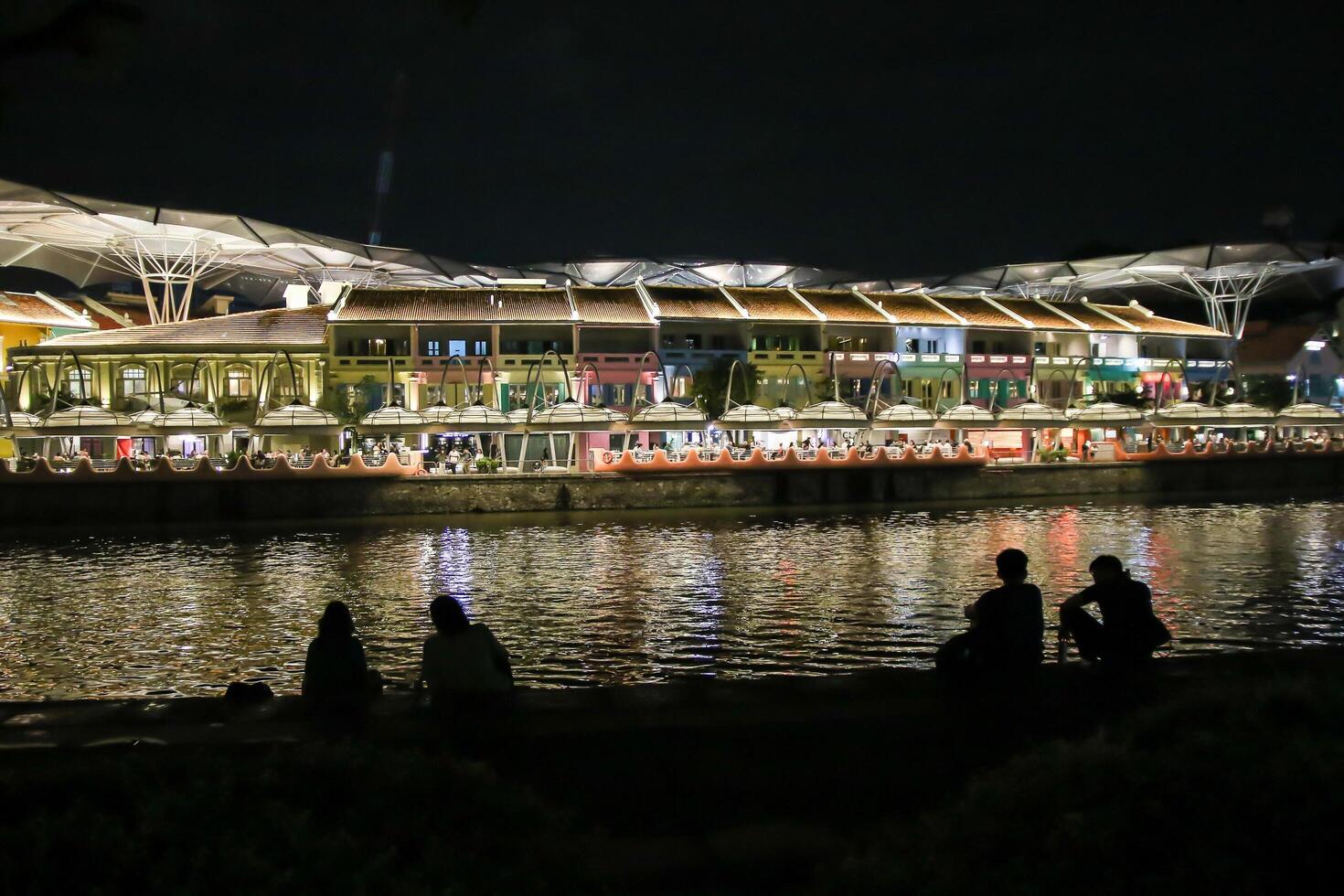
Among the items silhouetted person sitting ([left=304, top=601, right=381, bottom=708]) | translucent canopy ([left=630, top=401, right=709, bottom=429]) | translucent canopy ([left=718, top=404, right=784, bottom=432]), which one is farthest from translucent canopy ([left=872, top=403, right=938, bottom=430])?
silhouetted person sitting ([left=304, top=601, right=381, bottom=708])

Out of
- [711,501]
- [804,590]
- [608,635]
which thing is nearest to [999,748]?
[608,635]

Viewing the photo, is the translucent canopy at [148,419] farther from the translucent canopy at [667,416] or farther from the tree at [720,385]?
the tree at [720,385]

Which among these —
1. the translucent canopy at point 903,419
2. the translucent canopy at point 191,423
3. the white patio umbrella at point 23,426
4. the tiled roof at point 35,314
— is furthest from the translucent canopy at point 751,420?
the tiled roof at point 35,314

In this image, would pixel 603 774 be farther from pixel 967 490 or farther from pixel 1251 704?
pixel 967 490

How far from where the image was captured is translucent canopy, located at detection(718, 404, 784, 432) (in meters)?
47.5

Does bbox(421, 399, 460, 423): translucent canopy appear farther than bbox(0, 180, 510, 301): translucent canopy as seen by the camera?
No

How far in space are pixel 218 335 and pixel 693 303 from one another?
24.5 metres

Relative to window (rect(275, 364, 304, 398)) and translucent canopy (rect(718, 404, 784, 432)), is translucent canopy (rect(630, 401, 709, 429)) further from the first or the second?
window (rect(275, 364, 304, 398))

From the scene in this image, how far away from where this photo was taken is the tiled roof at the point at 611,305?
55.2m

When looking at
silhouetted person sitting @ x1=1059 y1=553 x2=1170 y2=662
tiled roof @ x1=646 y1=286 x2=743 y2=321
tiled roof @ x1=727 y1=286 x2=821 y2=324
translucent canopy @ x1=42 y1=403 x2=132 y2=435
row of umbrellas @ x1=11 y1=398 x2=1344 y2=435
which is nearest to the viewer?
silhouetted person sitting @ x1=1059 y1=553 x2=1170 y2=662

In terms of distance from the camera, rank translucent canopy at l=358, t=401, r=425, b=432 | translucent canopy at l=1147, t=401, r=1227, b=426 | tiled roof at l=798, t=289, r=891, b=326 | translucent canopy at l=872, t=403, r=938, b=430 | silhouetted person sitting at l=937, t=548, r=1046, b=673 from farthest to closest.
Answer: tiled roof at l=798, t=289, r=891, b=326 → translucent canopy at l=1147, t=401, r=1227, b=426 → translucent canopy at l=872, t=403, r=938, b=430 → translucent canopy at l=358, t=401, r=425, b=432 → silhouetted person sitting at l=937, t=548, r=1046, b=673

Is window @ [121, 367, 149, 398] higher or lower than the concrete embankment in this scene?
higher

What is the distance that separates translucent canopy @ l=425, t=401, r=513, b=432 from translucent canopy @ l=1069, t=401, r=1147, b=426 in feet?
89.8

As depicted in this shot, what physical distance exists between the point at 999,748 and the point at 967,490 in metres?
39.2
